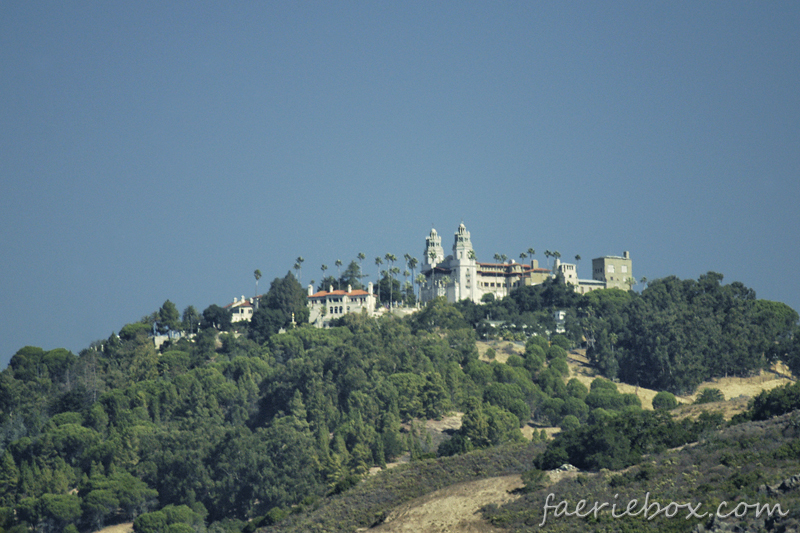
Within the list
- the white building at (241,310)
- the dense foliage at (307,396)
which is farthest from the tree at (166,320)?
the white building at (241,310)

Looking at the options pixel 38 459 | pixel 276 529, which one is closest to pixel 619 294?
pixel 38 459

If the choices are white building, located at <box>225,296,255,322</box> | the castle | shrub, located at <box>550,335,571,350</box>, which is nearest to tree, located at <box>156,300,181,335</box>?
white building, located at <box>225,296,255,322</box>

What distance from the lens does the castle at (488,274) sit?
6708 inches

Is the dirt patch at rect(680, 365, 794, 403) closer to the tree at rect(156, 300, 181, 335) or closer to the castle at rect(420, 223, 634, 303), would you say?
the castle at rect(420, 223, 634, 303)

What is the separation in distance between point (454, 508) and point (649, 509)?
11698mm

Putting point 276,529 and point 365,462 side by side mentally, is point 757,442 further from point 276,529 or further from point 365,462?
point 365,462

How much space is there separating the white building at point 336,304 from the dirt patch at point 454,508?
102 metres

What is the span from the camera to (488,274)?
177375 mm

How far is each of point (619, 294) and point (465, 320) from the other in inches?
1233

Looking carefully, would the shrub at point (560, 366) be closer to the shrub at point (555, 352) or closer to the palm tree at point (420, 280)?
the shrub at point (555, 352)

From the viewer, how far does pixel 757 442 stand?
5194 cm

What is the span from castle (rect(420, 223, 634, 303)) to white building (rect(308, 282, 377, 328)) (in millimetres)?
14999

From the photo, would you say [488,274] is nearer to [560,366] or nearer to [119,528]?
[560,366]

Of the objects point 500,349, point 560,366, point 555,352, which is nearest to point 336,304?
point 500,349
